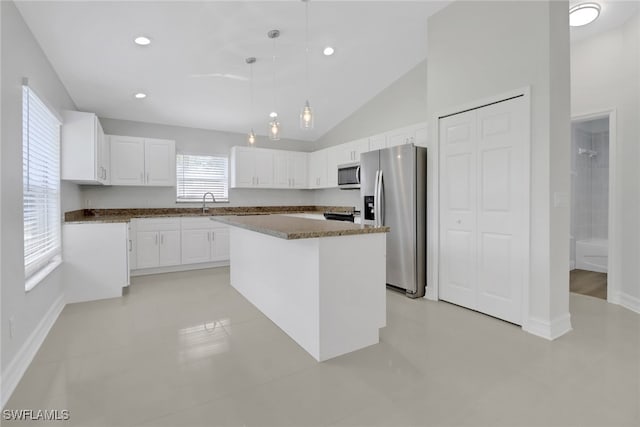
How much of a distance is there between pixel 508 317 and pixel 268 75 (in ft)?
12.6

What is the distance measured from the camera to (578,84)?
3.65 m

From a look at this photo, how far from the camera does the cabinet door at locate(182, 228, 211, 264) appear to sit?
16.3 feet

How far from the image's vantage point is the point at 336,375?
200 cm

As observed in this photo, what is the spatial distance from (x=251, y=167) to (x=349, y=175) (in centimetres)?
187

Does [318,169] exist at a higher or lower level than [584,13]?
lower

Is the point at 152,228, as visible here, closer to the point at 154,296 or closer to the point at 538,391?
the point at 154,296

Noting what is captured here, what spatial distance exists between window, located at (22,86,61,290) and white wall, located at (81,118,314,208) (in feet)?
5.12

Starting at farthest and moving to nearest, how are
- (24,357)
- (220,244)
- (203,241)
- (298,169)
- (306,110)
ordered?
(298,169)
(220,244)
(203,241)
(306,110)
(24,357)

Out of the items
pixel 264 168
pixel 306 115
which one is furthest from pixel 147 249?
pixel 306 115

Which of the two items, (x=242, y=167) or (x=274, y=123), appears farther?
(x=242, y=167)

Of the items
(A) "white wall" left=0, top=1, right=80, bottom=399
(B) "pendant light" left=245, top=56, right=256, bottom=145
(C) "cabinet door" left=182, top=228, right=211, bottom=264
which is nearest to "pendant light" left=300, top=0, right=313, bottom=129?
(B) "pendant light" left=245, top=56, right=256, bottom=145

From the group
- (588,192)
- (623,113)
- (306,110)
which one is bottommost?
(588,192)

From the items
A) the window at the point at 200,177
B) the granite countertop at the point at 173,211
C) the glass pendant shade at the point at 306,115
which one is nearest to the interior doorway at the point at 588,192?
the granite countertop at the point at 173,211

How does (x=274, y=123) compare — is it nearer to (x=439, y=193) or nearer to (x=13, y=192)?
(x=439, y=193)
